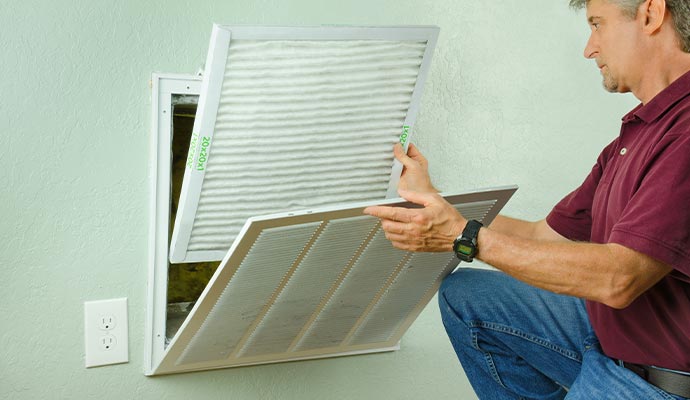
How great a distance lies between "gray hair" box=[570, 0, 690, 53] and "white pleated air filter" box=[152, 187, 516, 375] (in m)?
0.39

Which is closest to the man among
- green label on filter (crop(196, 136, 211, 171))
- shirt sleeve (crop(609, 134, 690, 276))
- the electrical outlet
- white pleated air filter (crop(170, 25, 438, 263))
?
shirt sleeve (crop(609, 134, 690, 276))

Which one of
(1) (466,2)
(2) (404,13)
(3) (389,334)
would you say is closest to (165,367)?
(3) (389,334)

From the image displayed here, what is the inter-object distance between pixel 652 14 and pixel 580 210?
452 mm

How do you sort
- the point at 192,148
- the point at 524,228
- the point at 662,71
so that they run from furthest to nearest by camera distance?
the point at 524,228 < the point at 662,71 < the point at 192,148

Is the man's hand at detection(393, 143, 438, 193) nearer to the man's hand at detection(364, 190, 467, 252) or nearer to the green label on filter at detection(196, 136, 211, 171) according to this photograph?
the man's hand at detection(364, 190, 467, 252)

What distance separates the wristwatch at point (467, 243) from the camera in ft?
4.65

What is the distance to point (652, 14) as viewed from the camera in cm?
153

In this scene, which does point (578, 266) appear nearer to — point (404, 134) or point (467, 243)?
point (467, 243)

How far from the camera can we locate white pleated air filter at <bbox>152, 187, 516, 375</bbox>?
4.87ft

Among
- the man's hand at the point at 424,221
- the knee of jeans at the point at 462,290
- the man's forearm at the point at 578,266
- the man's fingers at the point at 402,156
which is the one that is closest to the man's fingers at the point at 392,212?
the man's hand at the point at 424,221

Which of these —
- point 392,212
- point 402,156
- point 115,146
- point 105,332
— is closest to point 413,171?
point 402,156

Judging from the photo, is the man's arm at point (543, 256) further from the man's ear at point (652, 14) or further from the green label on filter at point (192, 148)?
the man's ear at point (652, 14)

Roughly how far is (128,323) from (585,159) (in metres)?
1.21

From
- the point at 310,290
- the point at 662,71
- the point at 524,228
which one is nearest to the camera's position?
the point at 662,71
